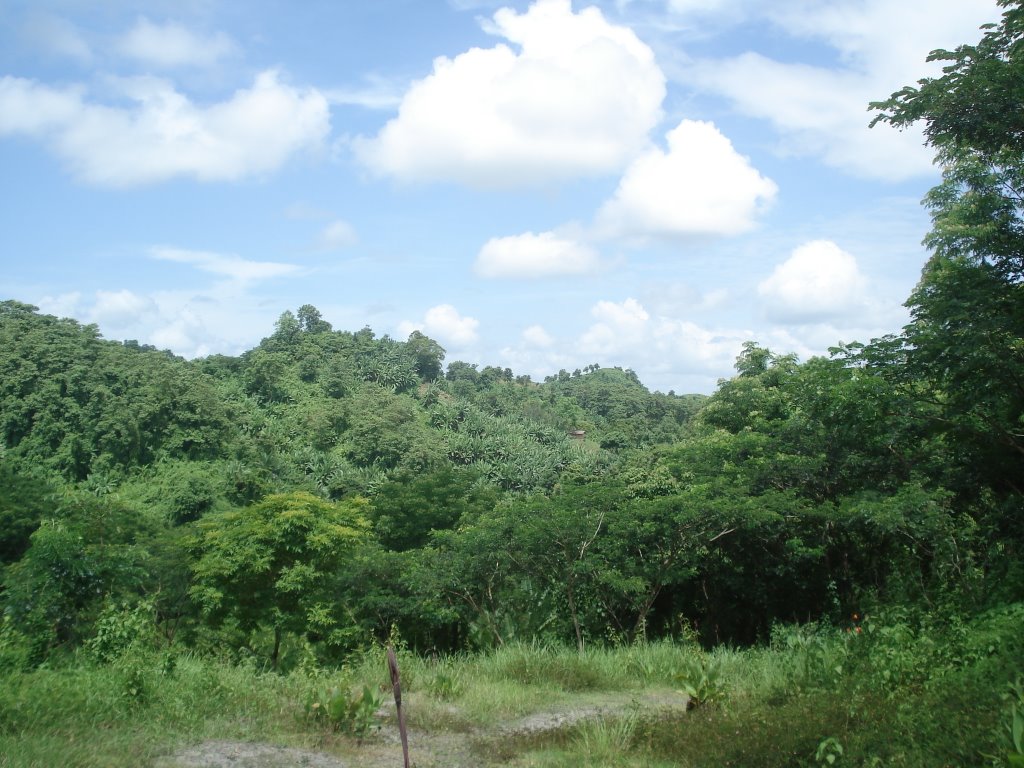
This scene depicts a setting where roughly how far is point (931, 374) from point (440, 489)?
1211cm

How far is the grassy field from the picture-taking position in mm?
4613

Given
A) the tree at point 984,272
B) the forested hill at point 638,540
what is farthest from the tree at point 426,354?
the tree at point 984,272

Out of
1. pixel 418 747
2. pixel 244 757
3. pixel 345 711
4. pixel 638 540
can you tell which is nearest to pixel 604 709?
pixel 418 747

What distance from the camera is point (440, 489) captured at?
18438 mm

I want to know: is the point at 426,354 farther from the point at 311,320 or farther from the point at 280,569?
the point at 280,569

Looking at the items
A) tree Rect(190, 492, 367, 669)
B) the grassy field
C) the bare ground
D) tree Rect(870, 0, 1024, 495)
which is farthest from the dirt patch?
tree Rect(190, 492, 367, 669)

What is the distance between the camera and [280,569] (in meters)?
15.0

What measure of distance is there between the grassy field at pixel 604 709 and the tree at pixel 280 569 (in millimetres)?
6812

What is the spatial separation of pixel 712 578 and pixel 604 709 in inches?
247

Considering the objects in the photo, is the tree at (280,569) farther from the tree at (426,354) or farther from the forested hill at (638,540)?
the tree at (426,354)

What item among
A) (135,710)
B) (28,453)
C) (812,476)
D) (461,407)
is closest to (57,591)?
(135,710)

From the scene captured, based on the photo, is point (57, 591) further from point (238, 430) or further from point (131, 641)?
point (238, 430)

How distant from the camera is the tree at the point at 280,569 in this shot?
14492 mm

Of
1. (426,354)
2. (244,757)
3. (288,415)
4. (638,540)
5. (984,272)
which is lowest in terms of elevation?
(244,757)
